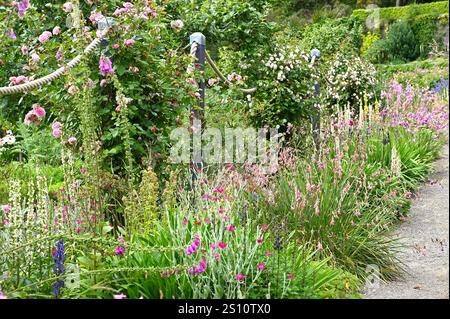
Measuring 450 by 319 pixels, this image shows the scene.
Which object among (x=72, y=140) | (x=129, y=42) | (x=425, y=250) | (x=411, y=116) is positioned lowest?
(x=425, y=250)

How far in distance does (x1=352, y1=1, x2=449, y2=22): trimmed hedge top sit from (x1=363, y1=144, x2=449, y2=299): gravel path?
45.5ft

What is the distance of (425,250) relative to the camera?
385cm

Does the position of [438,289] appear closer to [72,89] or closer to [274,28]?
[72,89]

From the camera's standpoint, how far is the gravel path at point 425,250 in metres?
3.11

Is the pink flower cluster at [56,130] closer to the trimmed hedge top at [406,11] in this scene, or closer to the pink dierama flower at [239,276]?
the pink dierama flower at [239,276]

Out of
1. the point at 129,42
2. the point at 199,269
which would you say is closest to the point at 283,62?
the point at 129,42

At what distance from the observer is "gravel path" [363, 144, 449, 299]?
10.2ft

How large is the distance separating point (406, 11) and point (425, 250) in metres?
16.4

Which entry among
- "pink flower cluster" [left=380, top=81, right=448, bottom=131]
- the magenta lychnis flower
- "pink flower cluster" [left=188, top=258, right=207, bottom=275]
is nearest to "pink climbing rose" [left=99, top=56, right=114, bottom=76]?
the magenta lychnis flower

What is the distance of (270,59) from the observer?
655cm

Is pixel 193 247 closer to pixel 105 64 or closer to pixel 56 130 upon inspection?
pixel 105 64

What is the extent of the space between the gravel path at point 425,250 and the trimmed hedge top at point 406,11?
546 inches

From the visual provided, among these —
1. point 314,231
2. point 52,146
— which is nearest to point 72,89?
point 314,231

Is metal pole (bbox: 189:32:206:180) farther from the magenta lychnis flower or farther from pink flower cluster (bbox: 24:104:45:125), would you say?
the magenta lychnis flower
